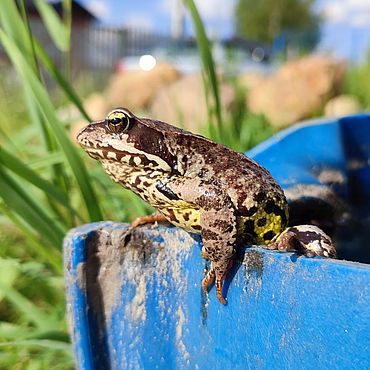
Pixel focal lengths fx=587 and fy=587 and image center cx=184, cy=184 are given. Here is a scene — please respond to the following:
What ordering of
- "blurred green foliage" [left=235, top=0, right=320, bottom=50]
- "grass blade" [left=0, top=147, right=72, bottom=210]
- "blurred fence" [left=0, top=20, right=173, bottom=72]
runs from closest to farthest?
"grass blade" [left=0, top=147, right=72, bottom=210] < "blurred fence" [left=0, top=20, right=173, bottom=72] < "blurred green foliage" [left=235, top=0, right=320, bottom=50]

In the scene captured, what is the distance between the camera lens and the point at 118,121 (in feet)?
3.26

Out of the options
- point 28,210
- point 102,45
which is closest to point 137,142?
point 28,210

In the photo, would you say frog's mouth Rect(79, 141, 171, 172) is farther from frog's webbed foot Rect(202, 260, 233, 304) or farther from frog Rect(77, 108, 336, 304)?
frog's webbed foot Rect(202, 260, 233, 304)

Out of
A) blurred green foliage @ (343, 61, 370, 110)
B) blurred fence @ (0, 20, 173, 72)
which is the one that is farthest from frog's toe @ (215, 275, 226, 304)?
blurred fence @ (0, 20, 173, 72)

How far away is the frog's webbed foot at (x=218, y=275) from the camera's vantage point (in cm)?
91

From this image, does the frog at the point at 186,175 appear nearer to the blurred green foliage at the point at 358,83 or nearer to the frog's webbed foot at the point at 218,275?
the frog's webbed foot at the point at 218,275

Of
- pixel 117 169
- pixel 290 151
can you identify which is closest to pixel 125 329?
pixel 117 169

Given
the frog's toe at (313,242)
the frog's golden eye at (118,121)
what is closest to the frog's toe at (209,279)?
the frog's toe at (313,242)

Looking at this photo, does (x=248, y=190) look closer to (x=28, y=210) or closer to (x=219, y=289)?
(x=219, y=289)

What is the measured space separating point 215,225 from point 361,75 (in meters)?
5.46

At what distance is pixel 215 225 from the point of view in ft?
2.98

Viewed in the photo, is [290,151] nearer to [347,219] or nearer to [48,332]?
[347,219]

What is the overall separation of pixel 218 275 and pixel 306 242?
0.52 feet

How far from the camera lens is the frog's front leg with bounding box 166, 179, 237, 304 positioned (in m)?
0.90
